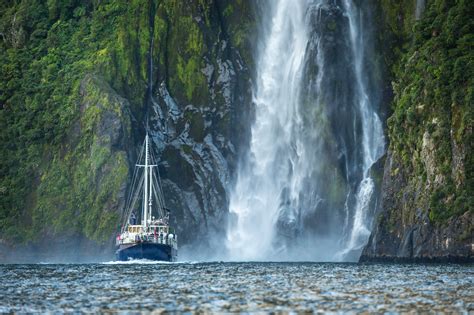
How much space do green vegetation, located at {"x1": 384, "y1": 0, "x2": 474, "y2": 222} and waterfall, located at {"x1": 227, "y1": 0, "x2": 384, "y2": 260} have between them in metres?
16.1

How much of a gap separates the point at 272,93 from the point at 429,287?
8170cm

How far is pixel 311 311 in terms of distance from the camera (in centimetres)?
3609

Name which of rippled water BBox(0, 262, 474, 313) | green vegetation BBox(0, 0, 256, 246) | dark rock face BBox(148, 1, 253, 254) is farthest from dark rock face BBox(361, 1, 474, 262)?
green vegetation BBox(0, 0, 256, 246)

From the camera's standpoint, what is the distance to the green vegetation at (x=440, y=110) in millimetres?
85312

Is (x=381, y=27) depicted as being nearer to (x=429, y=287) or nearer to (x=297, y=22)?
(x=297, y=22)

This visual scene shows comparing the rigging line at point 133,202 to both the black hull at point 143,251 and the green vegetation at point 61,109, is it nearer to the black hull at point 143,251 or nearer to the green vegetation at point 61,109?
the green vegetation at point 61,109

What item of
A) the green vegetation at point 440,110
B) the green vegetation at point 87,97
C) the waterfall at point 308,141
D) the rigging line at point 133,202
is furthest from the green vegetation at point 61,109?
the green vegetation at point 440,110

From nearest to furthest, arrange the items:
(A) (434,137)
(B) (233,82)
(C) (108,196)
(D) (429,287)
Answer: (D) (429,287) → (A) (434,137) → (C) (108,196) → (B) (233,82)

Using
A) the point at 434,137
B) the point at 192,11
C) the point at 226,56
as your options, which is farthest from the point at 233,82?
the point at 434,137

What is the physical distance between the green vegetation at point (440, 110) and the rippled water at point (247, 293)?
23.4 meters

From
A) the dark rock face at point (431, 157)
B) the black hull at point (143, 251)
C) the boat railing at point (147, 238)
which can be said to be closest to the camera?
the dark rock face at point (431, 157)

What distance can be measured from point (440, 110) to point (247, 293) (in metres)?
51.1

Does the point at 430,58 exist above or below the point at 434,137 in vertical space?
above

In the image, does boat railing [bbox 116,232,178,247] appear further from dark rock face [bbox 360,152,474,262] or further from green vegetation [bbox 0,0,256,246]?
dark rock face [bbox 360,152,474,262]
